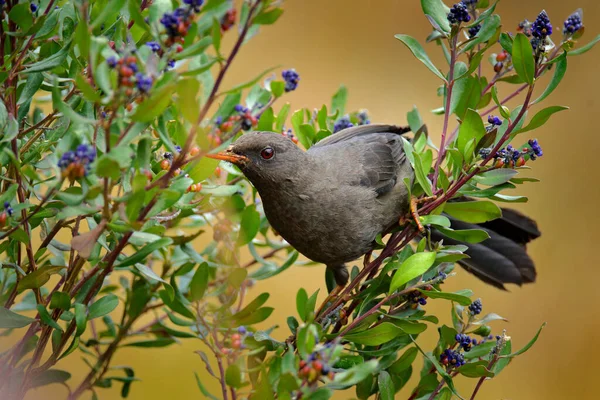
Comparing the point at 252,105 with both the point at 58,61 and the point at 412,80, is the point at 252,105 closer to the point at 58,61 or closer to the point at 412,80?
the point at 58,61

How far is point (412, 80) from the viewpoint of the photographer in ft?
19.5

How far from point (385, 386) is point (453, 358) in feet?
0.76

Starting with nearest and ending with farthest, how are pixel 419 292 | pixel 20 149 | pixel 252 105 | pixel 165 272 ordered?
pixel 20 149
pixel 419 292
pixel 252 105
pixel 165 272

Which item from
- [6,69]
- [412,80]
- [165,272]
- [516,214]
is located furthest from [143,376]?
[412,80]

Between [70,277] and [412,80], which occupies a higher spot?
[412,80]

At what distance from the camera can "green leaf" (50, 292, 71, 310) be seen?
1.88 meters

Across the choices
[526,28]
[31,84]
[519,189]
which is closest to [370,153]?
[526,28]

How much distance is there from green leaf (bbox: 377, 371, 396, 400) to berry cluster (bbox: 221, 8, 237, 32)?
1216 mm

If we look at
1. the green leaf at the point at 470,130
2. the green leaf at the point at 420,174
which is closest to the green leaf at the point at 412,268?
the green leaf at the point at 420,174

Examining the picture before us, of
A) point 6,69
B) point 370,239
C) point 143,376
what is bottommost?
point 143,376

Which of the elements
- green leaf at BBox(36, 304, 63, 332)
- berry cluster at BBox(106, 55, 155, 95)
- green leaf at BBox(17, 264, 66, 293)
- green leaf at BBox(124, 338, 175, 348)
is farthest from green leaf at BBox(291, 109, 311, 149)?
berry cluster at BBox(106, 55, 155, 95)

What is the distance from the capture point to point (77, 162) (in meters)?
1.43

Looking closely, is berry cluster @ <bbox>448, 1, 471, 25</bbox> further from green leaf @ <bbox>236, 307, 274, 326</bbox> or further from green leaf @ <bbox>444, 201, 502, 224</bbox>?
green leaf @ <bbox>236, 307, 274, 326</bbox>

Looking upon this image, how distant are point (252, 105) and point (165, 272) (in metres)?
0.74
